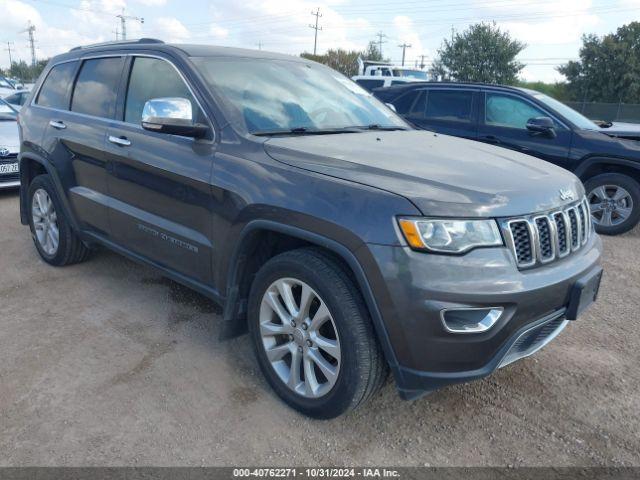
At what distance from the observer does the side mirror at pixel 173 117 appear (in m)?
2.90

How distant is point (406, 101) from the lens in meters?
7.91

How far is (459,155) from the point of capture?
2.93m

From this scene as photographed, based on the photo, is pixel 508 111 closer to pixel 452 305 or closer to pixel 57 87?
pixel 57 87

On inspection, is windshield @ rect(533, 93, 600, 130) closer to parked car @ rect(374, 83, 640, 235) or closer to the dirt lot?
parked car @ rect(374, 83, 640, 235)

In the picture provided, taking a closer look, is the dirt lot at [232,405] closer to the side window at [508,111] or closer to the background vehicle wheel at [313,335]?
the background vehicle wheel at [313,335]

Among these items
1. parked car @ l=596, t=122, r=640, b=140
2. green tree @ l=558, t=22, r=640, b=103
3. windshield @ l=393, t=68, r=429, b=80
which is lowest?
parked car @ l=596, t=122, r=640, b=140

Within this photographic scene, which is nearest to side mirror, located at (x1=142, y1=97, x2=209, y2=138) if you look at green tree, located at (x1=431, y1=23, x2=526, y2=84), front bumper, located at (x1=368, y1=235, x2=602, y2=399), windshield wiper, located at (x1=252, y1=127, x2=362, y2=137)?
windshield wiper, located at (x1=252, y1=127, x2=362, y2=137)

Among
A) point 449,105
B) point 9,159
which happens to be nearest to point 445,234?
point 449,105

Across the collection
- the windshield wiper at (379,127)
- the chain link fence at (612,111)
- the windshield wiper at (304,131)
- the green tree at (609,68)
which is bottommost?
the windshield wiper at (304,131)

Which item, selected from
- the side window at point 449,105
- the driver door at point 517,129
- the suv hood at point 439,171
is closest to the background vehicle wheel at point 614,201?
the driver door at point 517,129

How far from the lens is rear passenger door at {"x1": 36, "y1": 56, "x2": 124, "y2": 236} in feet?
12.6

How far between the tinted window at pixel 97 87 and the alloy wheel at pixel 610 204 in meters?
5.50

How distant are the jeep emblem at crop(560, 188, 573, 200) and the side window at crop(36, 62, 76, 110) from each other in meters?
3.74

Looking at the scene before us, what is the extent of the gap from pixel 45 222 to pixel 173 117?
251 centimetres
